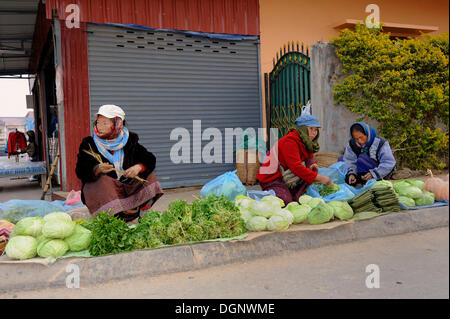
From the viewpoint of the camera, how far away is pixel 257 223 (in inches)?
147

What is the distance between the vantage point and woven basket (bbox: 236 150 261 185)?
8.34m

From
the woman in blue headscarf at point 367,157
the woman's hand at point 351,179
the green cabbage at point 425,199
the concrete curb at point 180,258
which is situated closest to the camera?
the concrete curb at point 180,258

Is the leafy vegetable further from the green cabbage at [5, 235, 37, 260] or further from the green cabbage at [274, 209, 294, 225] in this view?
the green cabbage at [274, 209, 294, 225]

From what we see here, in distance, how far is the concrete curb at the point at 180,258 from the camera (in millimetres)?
3088

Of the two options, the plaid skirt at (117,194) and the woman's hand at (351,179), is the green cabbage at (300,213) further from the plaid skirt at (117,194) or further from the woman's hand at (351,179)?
the woman's hand at (351,179)

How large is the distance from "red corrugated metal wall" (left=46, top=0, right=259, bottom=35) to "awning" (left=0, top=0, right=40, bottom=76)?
2.07 m

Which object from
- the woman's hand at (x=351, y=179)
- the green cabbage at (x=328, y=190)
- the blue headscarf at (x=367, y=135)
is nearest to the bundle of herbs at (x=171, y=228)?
the green cabbage at (x=328, y=190)

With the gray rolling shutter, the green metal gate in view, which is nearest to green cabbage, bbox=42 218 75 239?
the gray rolling shutter

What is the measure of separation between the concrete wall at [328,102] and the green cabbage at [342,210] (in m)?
3.45

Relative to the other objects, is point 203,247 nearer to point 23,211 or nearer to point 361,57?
point 23,211

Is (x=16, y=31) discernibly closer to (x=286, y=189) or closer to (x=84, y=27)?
(x=84, y=27)

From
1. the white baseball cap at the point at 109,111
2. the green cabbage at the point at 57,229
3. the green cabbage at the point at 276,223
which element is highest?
the white baseball cap at the point at 109,111

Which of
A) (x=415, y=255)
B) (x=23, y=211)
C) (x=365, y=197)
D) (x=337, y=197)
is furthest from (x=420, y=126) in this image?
(x=23, y=211)

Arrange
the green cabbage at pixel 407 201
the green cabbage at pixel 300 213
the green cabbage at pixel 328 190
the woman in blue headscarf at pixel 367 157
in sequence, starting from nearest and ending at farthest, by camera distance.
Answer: the green cabbage at pixel 300 213 → the green cabbage at pixel 407 201 → the green cabbage at pixel 328 190 → the woman in blue headscarf at pixel 367 157
